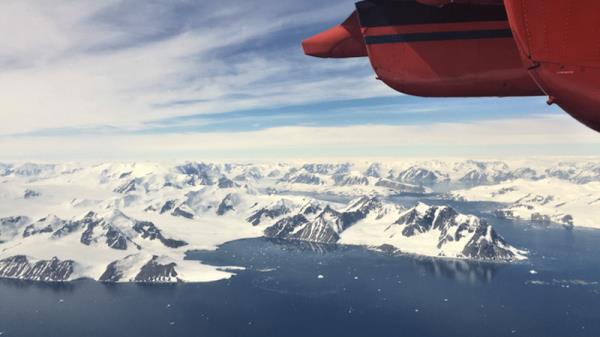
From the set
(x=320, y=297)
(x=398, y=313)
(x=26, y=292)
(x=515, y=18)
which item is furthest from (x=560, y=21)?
(x=26, y=292)

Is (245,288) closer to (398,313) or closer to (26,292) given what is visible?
(398,313)

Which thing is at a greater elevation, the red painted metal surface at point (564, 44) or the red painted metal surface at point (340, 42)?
the red painted metal surface at point (340, 42)

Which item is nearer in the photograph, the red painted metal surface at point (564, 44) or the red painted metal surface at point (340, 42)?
the red painted metal surface at point (564, 44)

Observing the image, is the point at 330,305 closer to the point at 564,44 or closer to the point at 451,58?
the point at 451,58

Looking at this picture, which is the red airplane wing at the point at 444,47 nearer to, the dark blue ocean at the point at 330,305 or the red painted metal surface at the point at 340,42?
the red painted metal surface at the point at 340,42

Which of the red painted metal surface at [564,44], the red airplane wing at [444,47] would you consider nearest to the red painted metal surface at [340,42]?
the red airplane wing at [444,47]

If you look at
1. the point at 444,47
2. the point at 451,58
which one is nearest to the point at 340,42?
the point at 444,47
